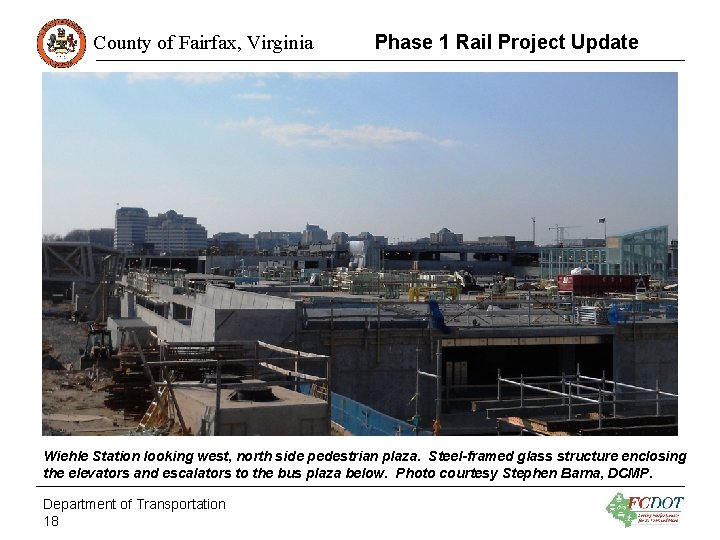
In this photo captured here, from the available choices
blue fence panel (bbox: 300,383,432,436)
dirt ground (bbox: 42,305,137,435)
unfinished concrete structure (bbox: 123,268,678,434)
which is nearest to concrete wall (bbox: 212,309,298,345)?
unfinished concrete structure (bbox: 123,268,678,434)

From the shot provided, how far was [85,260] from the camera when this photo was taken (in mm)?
67000

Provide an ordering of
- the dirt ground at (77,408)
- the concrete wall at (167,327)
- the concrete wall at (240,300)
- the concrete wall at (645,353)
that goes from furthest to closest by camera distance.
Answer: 1. the concrete wall at (167,327)
2. the concrete wall at (645,353)
3. the concrete wall at (240,300)
4. the dirt ground at (77,408)

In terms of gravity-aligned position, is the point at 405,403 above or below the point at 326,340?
below

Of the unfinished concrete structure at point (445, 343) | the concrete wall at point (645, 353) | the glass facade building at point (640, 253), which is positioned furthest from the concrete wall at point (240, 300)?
the glass facade building at point (640, 253)

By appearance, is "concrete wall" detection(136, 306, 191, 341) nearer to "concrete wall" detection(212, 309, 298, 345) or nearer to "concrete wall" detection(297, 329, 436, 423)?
"concrete wall" detection(212, 309, 298, 345)
